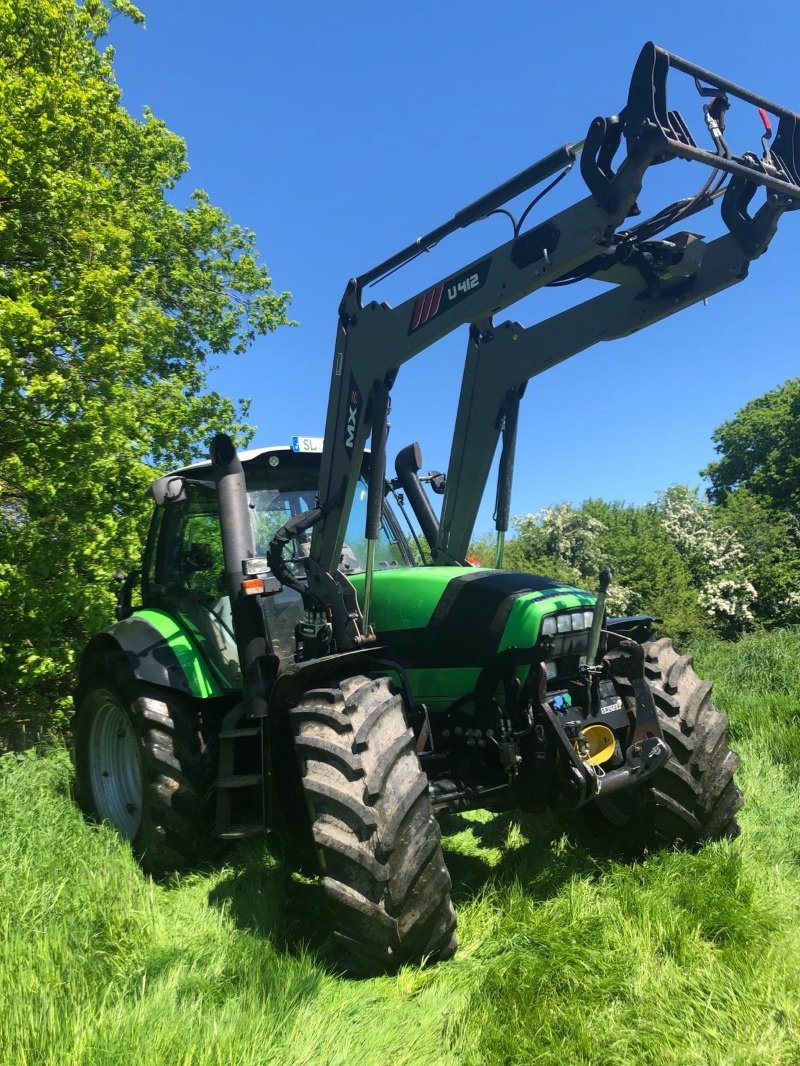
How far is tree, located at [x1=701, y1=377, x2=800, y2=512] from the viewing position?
28.5 m

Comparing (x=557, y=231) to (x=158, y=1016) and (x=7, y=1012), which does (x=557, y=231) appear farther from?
(x=7, y=1012)

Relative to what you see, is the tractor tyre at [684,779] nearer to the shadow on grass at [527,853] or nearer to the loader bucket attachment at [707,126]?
the shadow on grass at [527,853]

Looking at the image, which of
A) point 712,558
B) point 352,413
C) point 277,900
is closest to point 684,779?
point 277,900

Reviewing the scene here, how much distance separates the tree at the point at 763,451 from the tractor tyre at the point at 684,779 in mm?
25507

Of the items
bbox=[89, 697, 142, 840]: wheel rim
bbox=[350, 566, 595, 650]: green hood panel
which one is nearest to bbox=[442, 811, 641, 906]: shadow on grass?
bbox=[350, 566, 595, 650]: green hood panel

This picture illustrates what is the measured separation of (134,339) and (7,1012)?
6.63m

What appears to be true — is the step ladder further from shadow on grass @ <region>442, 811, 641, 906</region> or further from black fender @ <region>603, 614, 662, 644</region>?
black fender @ <region>603, 614, 662, 644</region>

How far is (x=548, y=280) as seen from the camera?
330 centimetres

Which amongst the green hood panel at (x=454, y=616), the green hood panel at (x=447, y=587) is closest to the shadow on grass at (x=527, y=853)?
the green hood panel at (x=454, y=616)

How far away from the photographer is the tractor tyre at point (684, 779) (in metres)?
3.79

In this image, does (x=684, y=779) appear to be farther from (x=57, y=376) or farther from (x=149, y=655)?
(x=57, y=376)

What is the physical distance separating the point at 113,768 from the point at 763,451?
102 feet

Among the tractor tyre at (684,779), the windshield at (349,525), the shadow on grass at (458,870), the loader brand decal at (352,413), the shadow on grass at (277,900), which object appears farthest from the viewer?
the windshield at (349,525)

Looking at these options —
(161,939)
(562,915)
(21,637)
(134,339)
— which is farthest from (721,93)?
(21,637)
